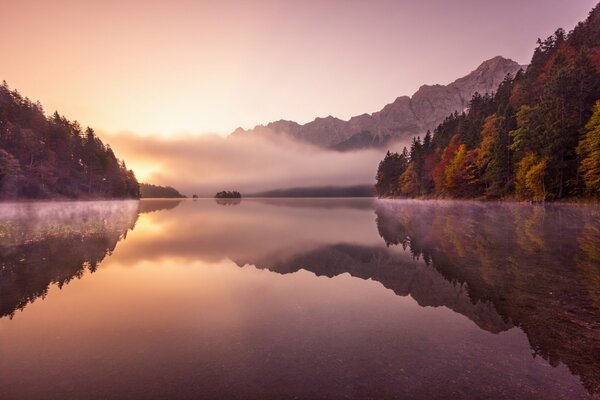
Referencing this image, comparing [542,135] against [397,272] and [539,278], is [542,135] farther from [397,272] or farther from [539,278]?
[397,272]

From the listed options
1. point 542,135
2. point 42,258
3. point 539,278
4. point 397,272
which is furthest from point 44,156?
point 542,135

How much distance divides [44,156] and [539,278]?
10317cm

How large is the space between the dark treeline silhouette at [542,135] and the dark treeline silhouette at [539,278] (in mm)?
27349

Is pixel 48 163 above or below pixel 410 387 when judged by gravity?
above

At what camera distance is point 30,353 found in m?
6.26

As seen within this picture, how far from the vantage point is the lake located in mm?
5152

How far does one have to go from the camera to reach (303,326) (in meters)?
7.71

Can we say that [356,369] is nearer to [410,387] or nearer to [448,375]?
[410,387]

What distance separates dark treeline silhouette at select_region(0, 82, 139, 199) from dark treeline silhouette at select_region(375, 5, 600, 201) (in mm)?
99326

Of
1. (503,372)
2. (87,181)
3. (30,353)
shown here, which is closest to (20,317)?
(30,353)

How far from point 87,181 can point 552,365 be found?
115713 mm

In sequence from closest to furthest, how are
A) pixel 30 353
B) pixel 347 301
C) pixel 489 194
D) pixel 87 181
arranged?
pixel 30 353 → pixel 347 301 → pixel 489 194 → pixel 87 181

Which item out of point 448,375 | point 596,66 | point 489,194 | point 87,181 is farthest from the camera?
point 87,181

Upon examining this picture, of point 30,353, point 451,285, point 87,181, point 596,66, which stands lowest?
point 451,285
